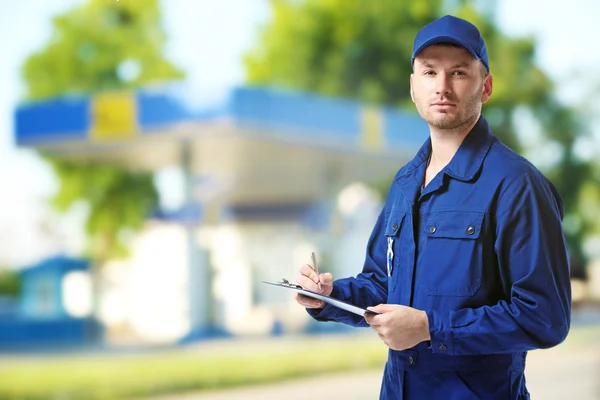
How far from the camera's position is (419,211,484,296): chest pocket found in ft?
3.19

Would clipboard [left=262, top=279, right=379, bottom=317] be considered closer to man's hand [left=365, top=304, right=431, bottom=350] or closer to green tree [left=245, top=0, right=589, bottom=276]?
man's hand [left=365, top=304, right=431, bottom=350]

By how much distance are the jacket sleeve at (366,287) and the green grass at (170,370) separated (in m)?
4.10

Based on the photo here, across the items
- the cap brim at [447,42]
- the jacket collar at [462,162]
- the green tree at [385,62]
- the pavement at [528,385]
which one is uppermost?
the green tree at [385,62]

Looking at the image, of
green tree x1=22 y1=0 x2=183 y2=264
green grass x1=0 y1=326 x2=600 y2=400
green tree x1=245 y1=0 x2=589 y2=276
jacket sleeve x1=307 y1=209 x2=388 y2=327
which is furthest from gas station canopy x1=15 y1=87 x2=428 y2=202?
jacket sleeve x1=307 y1=209 x2=388 y2=327

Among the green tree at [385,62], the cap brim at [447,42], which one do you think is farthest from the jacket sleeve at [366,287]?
the green tree at [385,62]

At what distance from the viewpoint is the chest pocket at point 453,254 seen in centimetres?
97

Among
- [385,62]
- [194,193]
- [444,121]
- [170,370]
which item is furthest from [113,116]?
[444,121]

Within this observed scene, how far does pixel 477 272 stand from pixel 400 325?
0.12 metres

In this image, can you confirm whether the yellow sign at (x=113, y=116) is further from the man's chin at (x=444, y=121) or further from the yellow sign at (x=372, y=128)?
the man's chin at (x=444, y=121)

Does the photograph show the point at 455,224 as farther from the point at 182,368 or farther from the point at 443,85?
the point at 182,368

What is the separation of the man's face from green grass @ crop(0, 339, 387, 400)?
430 cm

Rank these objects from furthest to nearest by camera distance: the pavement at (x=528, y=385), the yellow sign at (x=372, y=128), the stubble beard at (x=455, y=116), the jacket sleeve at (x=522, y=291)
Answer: the yellow sign at (x=372, y=128), the pavement at (x=528, y=385), the stubble beard at (x=455, y=116), the jacket sleeve at (x=522, y=291)

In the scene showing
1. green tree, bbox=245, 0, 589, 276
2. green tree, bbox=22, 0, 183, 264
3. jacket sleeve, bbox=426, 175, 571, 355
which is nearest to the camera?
jacket sleeve, bbox=426, 175, 571, 355

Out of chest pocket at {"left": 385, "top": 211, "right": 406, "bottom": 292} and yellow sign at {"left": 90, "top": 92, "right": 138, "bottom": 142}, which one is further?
yellow sign at {"left": 90, "top": 92, "right": 138, "bottom": 142}
